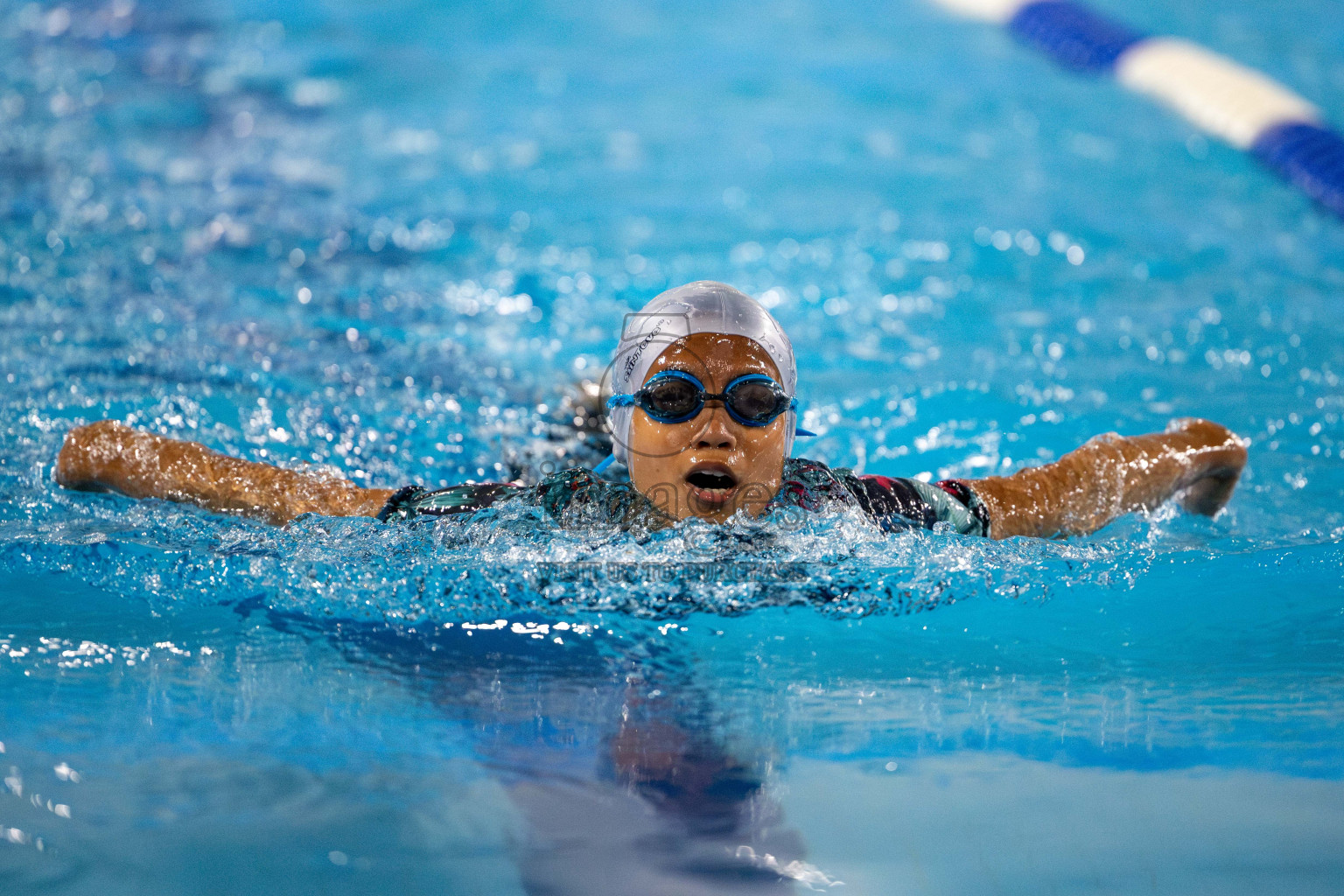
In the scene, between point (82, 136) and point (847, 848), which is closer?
point (847, 848)

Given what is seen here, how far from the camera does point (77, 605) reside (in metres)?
2.50

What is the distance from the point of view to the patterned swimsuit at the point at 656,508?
2762mm

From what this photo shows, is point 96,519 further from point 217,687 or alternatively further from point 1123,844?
point 1123,844

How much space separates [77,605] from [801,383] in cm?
274

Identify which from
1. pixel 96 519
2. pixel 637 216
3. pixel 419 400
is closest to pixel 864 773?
pixel 96 519

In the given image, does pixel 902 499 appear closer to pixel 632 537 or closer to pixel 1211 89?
pixel 632 537

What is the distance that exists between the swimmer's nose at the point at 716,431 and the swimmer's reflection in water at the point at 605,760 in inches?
18.3

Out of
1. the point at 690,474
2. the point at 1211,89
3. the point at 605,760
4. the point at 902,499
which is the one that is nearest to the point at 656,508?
the point at 690,474

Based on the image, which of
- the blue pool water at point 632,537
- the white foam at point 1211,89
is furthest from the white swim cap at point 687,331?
the white foam at point 1211,89

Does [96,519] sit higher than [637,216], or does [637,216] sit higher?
[637,216]

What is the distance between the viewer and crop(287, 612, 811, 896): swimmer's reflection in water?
6.28ft

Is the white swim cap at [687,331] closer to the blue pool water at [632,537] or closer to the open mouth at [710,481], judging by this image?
the open mouth at [710,481]

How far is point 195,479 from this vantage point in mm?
2887

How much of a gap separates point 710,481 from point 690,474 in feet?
0.20
